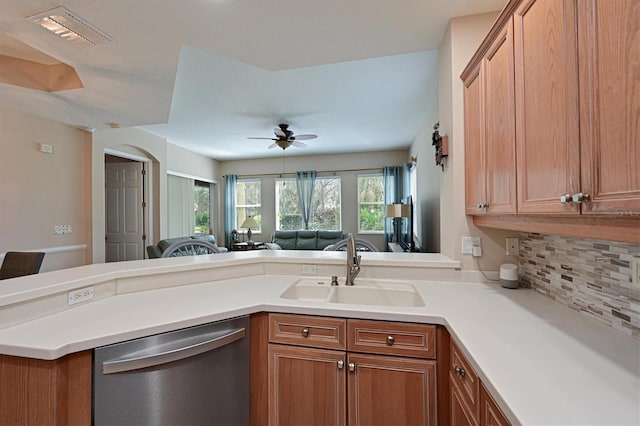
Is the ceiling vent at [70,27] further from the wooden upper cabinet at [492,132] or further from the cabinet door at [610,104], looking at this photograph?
the cabinet door at [610,104]

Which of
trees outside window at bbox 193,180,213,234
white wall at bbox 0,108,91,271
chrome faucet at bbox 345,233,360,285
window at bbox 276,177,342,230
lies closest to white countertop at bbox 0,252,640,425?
chrome faucet at bbox 345,233,360,285

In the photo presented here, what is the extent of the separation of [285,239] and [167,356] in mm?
5648

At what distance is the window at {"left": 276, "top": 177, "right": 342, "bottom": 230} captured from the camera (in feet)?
23.4

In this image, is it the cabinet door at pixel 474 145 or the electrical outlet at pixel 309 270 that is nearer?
the cabinet door at pixel 474 145

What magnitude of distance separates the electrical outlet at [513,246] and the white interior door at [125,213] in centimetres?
574

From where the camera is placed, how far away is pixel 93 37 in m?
2.00

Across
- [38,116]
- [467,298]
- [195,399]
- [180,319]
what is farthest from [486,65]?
[38,116]

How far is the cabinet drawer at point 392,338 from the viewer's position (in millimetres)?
1290

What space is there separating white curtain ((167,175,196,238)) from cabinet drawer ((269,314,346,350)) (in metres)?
5.22

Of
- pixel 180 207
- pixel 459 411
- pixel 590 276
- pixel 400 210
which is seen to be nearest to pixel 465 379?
pixel 459 411

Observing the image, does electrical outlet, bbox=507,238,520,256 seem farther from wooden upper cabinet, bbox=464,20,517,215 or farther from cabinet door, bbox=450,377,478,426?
cabinet door, bbox=450,377,478,426

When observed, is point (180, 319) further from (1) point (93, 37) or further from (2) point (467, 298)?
(1) point (93, 37)

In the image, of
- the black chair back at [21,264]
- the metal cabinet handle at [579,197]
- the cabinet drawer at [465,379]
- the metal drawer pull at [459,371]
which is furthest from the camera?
the black chair back at [21,264]

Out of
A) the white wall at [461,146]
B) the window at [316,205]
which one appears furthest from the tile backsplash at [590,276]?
the window at [316,205]
